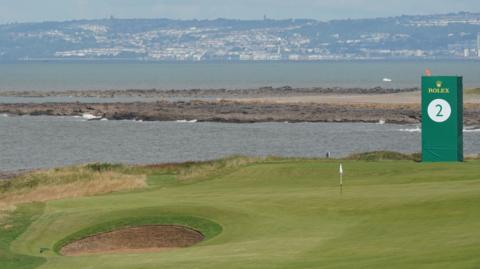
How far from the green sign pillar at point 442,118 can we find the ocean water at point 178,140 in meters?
35.1

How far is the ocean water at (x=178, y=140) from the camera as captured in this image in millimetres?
84250

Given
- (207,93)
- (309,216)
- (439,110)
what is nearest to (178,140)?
(439,110)

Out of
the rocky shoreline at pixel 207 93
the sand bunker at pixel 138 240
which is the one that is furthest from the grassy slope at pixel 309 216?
the rocky shoreline at pixel 207 93

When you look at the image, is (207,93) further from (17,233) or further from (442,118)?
(17,233)

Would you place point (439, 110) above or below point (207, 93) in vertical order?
above

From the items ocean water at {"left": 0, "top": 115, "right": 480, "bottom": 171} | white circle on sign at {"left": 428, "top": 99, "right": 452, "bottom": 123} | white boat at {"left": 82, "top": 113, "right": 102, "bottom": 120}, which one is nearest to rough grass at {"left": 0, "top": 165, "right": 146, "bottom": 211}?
white circle on sign at {"left": 428, "top": 99, "right": 452, "bottom": 123}

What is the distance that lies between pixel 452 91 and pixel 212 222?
16020mm

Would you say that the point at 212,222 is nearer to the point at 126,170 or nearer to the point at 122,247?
the point at 122,247

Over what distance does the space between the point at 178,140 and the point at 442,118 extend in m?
52.4

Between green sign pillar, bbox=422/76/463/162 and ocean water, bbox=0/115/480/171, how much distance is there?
35058mm

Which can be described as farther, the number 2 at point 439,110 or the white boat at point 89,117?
the white boat at point 89,117

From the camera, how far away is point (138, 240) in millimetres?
33000

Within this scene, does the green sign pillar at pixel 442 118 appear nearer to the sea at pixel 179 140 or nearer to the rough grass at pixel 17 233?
the rough grass at pixel 17 233

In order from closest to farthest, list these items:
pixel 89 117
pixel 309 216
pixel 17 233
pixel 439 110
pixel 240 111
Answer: pixel 309 216
pixel 17 233
pixel 439 110
pixel 89 117
pixel 240 111
